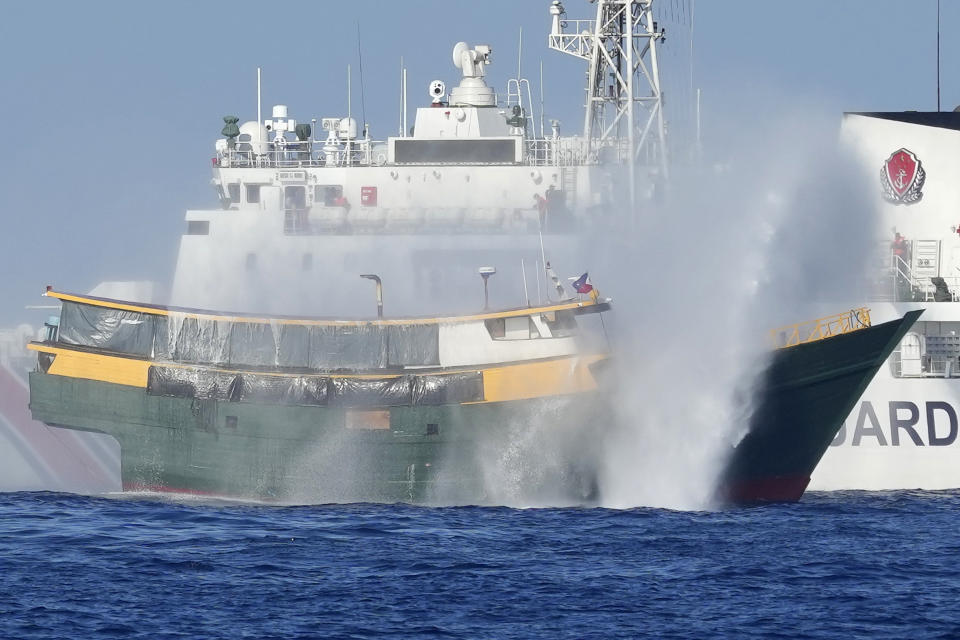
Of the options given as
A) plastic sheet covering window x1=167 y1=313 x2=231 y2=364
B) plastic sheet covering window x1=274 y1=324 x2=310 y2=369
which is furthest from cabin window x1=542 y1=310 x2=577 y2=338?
plastic sheet covering window x1=167 y1=313 x2=231 y2=364

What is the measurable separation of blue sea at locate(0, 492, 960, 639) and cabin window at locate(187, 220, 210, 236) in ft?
39.4

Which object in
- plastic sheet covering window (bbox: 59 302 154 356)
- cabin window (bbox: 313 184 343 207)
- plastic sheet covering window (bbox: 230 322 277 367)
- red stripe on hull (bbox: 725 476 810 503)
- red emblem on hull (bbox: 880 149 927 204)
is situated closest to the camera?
red stripe on hull (bbox: 725 476 810 503)

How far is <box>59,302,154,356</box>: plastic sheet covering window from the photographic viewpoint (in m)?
Result: 29.6

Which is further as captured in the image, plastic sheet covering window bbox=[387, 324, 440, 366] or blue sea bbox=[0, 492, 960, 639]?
plastic sheet covering window bbox=[387, 324, 440, 366]

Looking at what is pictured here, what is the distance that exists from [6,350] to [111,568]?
Result: 55.2 feet

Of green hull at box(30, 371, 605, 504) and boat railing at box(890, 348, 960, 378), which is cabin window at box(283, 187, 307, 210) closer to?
green hull at box(30, 371, 605, 504)

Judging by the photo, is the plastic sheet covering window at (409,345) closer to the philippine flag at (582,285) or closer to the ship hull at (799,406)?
the philippine flag at (582,285)

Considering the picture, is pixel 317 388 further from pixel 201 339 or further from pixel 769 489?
pixel 769 489

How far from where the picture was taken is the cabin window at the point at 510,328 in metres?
28.8

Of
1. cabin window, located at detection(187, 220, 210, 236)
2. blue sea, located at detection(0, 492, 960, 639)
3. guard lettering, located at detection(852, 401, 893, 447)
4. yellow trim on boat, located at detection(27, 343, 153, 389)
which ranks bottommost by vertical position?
blue sea, located at detection(0, 492, 960, 639)

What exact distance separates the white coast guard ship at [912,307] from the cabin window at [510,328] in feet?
23.8

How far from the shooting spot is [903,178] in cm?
3441

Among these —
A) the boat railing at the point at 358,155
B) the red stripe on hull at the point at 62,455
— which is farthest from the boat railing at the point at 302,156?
the red stripe on hull at the point at 62,455

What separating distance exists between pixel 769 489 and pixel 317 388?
28.2 ft
